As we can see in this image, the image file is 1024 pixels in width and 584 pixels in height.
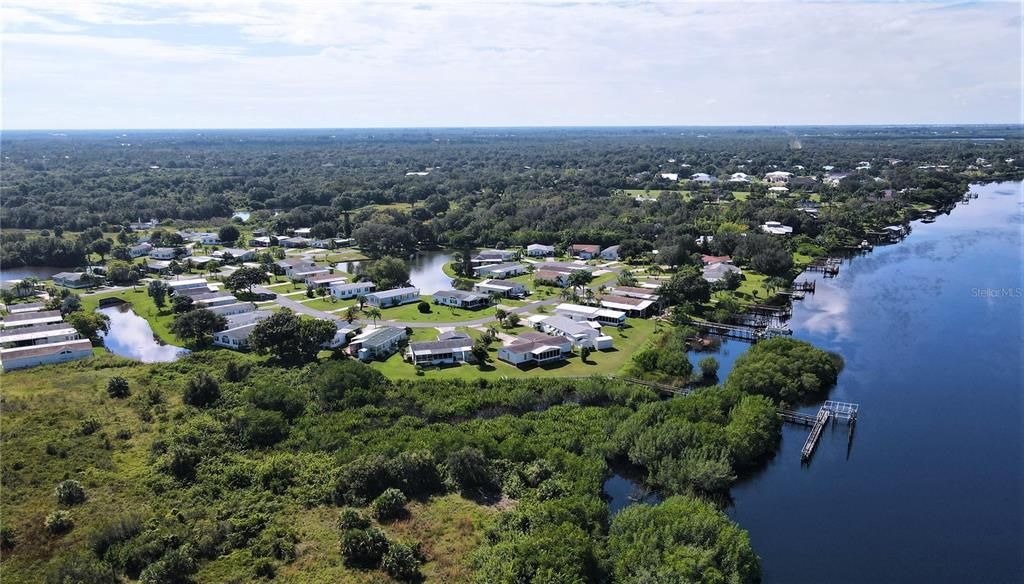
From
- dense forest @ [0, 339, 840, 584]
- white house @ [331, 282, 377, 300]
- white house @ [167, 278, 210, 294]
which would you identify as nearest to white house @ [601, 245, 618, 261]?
white house @ [331, 282, 377, 300]

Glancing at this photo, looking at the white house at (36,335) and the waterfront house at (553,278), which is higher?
the white house at (36,335)

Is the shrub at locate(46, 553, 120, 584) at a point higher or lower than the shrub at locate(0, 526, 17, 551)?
higher

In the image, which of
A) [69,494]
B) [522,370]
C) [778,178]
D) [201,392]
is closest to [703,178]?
[778,178]

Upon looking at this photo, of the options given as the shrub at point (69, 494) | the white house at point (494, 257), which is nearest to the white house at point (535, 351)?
the shrub at point (69, 494)

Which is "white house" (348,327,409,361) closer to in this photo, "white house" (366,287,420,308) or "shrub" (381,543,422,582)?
"white house" (366,287,420,308)

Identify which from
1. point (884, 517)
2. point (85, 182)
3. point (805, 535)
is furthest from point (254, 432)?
point (85, 182)

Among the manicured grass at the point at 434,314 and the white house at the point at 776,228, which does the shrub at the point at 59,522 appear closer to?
the manicured grass at the point at 434,314
